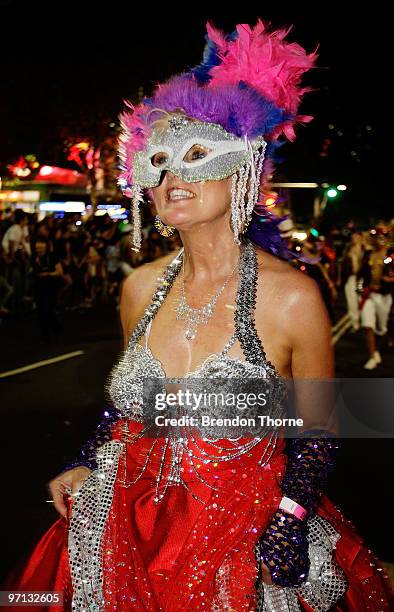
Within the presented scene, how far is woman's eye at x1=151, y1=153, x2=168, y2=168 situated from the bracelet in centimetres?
123

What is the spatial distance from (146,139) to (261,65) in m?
0.49

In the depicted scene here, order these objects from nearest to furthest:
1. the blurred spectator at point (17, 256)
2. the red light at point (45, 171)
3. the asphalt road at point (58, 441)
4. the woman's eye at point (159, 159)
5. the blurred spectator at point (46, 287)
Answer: the woman's eye at point (159, 159)
the asphalt road at point (58, 441)
the blurred spectator at point (46, 287)
the blurred spectator at point (17, 256)
the red light at point (45, 171)

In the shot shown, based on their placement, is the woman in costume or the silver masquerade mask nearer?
the woman in costume

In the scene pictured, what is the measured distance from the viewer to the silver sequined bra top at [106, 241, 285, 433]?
2.71 m

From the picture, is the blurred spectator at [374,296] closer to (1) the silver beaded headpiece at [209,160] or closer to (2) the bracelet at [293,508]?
(1) the silver beaded headpiece at [209,160]

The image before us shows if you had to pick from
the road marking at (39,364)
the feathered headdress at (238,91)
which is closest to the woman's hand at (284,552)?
the feathered headdress at (238,91)

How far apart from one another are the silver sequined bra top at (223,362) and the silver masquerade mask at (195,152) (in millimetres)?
320

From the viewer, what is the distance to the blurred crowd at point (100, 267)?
1252 cm

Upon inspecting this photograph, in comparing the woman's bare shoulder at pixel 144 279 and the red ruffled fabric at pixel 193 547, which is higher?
the woman's bare shoulder at pixel 144 279

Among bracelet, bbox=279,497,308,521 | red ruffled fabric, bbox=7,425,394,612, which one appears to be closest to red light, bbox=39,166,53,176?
red ruffled fabric, bbox=7,425,394,612

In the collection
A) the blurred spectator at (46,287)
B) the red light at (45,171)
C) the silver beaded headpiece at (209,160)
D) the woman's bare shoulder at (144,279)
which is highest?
the silver beaded headpiece at (209,160)

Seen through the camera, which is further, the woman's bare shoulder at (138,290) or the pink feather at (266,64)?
the woman's bare shoulder at (138,290)

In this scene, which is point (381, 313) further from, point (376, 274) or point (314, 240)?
point (314, 240)

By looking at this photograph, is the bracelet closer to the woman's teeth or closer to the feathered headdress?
the woman's teeth
